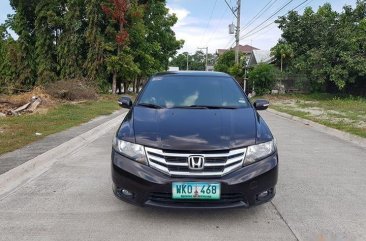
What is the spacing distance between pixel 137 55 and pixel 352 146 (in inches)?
1140

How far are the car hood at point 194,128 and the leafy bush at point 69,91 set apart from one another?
751 inches

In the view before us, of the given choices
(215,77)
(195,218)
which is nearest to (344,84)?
(215,77)

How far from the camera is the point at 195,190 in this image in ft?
13.3

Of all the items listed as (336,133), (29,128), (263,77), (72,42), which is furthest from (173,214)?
(72,42)

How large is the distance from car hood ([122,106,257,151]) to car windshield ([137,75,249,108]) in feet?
1.20

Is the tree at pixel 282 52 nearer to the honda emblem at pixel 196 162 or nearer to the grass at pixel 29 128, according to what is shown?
the grass at pixel 29 128

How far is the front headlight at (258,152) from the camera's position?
4.24 meters

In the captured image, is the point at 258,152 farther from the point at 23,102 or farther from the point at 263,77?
the point at 263,77

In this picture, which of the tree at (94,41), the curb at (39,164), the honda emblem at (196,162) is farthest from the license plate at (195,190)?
the tree at (94,41)

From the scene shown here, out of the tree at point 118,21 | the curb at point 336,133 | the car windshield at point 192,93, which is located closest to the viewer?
the car windshield at point 192,93

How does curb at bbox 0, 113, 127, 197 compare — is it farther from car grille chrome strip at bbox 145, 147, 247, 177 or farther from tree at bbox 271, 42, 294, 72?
tree at bbox 271, 42, 294, 72

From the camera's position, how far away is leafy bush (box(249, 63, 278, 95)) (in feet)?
110

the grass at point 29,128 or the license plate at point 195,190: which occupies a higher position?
the license plate at point 195,190

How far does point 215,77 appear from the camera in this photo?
6.19 metres
